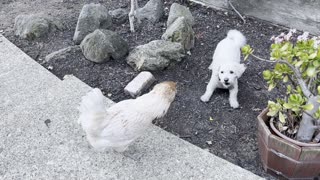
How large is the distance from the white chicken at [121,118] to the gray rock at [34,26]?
1874 mm

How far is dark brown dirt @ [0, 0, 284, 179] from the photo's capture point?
2637 mm

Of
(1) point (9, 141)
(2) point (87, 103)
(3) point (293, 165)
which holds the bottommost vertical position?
(1) point (9, 141)

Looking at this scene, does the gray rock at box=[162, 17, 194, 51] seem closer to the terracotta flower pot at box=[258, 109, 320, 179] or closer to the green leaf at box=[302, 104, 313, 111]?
the terracotta flower pot at box=[258, 109, 320, 179]

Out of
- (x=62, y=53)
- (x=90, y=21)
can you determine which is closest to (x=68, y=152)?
(x=62, y=53)

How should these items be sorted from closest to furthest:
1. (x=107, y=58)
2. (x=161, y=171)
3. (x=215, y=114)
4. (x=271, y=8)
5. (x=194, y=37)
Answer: (x=161, y=171)
(x=215, y=114)
(x=107, y=58)
(x=194, y=37)
(x=271, y=8)

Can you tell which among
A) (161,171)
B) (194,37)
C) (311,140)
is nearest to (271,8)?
(194,37)

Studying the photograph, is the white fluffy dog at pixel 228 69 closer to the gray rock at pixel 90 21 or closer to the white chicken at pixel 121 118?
the white chicken at pixel 121 118

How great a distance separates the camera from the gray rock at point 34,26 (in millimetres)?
3736

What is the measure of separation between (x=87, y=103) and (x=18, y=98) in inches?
44.0

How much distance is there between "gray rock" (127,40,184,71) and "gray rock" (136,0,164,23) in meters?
0.74

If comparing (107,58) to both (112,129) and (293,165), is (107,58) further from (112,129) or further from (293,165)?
(293,165)

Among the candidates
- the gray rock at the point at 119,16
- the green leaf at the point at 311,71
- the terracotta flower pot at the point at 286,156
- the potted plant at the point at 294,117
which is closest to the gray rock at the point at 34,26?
the gray rock at the point at 119,16

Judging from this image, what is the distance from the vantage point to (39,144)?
2535 millimetres

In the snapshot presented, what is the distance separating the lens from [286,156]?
2107 mm
